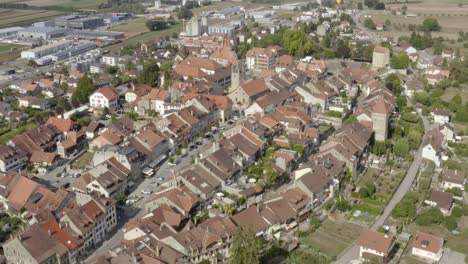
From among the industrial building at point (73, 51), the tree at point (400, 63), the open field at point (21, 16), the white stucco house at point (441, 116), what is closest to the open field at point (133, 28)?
the industrial building at point (73, 51)

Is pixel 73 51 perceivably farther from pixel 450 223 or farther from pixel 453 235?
pixel 453 235

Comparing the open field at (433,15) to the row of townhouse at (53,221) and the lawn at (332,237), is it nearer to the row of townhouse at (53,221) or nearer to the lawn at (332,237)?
the lawn at (332,237)

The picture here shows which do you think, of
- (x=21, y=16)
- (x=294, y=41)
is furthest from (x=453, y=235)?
(x=21, y=16)

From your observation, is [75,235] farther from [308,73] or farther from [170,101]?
[308,73]

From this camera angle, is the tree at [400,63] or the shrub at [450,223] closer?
the shrub at [450,223]

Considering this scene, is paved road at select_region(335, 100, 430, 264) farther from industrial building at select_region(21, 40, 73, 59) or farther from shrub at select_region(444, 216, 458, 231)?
industrial building at select_region(21, 40, 73, 59)
